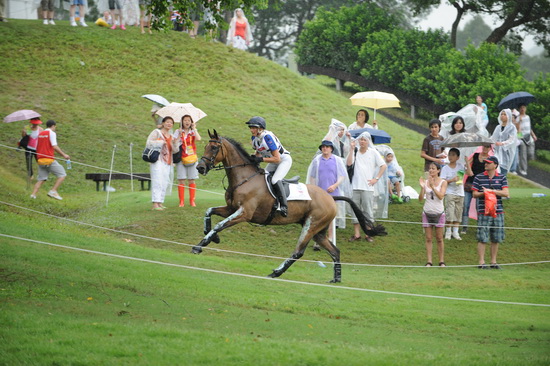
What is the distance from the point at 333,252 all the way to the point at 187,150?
6.30 m

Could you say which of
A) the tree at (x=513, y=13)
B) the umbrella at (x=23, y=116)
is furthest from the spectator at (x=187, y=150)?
the tree at (x=513, y=13)

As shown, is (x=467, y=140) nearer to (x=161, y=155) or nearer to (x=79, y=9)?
(x=161, y=155)

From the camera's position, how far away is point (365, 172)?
2077cm

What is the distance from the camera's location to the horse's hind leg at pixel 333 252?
51.8 ft

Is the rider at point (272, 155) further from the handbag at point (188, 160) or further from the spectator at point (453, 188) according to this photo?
the spectator at point (453, 188)

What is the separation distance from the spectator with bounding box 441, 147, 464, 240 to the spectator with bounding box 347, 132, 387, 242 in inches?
64.5

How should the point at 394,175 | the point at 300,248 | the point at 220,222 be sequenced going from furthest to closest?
the point at 394,175 → the point at 300,248 → the point at 220,222

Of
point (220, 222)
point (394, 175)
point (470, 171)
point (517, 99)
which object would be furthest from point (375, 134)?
point (220, 222)

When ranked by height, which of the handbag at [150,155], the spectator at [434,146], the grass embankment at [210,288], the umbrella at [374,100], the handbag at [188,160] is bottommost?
the grass embankment at [210,288]

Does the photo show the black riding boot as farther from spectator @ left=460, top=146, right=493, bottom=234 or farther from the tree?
the tree

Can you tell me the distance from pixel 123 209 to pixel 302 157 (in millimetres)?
12383

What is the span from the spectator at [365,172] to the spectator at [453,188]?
1.64 meters

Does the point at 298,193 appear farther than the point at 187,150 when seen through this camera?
No

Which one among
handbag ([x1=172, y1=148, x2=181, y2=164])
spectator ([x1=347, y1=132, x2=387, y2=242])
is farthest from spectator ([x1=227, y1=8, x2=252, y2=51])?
spectator ([x1=347, y1=132, x2=387, y2=242])
